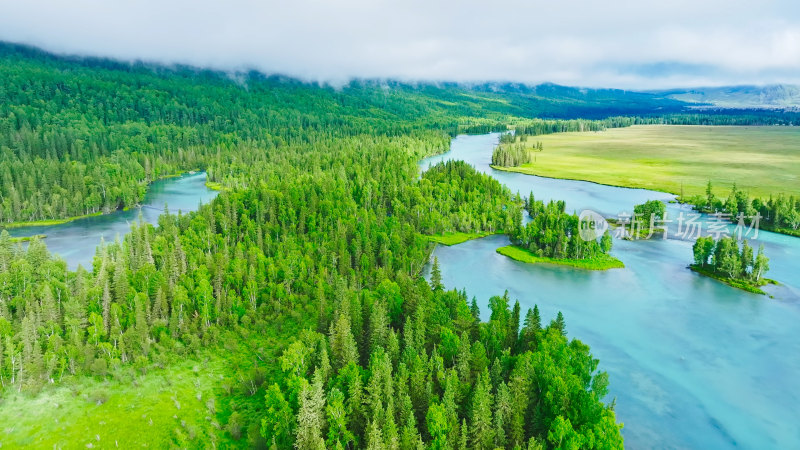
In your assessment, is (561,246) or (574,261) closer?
(574,261)

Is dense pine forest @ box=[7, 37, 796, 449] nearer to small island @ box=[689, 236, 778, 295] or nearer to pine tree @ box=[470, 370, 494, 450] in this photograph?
pine tree @ box=[470, 370, 494, 450]

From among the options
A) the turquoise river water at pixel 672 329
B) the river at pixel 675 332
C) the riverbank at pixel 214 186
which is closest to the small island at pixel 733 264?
the turquoise river water at pixel 672 329

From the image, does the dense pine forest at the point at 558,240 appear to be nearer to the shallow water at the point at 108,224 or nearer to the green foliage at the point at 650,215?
the green foliage at the point at 650,215

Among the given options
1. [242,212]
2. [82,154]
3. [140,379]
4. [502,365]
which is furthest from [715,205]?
[82,154]

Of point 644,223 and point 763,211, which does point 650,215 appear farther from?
point 763,211

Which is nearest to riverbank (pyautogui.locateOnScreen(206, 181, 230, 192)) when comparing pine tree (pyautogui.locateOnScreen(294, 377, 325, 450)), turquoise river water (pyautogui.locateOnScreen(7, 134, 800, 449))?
turquoise river water (pyautogui.locateOnScreen(7, 134, 800, 449))

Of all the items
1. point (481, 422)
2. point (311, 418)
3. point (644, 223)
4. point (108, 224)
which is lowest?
point (108, 224)

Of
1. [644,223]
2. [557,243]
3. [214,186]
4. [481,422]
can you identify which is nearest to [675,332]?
[557,243]
